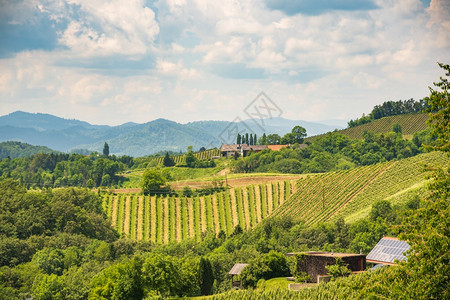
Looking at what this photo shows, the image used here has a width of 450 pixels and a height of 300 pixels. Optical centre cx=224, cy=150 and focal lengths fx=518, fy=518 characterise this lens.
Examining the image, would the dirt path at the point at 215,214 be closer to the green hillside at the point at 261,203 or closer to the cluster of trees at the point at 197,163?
the green hillside at the point at 261,203

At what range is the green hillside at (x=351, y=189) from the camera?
7988 cm

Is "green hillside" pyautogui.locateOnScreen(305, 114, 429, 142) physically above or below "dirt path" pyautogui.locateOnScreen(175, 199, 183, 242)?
above

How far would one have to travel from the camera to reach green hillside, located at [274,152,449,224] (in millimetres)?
79875

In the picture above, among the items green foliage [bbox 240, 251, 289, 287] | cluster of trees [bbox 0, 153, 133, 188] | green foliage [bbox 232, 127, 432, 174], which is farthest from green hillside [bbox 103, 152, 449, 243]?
cluster of trees [bbox 0, 153, 133, 188]

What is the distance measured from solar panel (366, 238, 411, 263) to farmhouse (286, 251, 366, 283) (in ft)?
3.42

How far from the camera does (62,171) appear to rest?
16738 cm

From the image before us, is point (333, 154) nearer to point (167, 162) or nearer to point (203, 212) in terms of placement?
point (167, 162)

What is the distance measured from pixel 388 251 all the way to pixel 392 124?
5585 inches

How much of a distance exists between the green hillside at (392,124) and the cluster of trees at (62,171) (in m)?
71.1

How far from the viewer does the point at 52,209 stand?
86.7 meters

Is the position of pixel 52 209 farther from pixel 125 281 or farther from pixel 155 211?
pixel 125 281

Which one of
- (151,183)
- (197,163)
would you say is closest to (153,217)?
(151,183)

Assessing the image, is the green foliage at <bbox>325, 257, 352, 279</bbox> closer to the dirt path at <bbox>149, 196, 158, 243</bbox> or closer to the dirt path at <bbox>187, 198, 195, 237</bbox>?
the dirt path at <bbox>149, 196, 158, 243</bbox>

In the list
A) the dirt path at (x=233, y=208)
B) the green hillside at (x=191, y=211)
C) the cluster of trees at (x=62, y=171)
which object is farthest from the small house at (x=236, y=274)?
the cluster of trees at (x=62, y=171)
